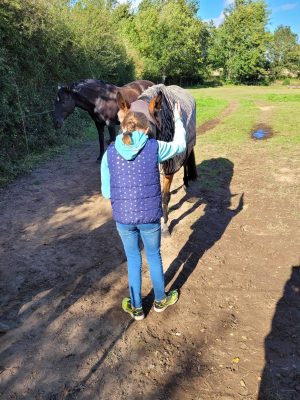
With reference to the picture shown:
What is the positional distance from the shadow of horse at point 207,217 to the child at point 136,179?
1.09m

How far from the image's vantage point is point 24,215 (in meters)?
5.41

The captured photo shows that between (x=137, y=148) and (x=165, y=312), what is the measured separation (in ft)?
5.45

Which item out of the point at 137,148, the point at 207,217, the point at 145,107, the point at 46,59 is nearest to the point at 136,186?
the point at 137,148

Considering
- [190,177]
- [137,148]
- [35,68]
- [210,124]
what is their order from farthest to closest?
[210,124] → [35,68] → [190,177] → [137,148]

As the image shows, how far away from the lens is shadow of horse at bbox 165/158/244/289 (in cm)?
394

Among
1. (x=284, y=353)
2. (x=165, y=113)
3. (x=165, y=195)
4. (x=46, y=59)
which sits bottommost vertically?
(x=284, y=353)

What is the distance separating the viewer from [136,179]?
8.21 feet

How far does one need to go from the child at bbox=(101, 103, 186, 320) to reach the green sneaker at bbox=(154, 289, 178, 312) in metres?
0.54

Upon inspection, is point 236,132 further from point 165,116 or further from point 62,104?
point 165,116

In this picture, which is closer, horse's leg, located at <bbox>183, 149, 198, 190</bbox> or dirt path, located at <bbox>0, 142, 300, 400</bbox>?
dirt path, located at <bbox>0, 142, 300, 400</bbox>

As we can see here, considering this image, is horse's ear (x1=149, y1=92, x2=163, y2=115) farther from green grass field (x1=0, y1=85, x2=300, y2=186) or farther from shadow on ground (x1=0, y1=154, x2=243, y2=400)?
green grass field (x1=0, y1=85, x2=300, y2=186)

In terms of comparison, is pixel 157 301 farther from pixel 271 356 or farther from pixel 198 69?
pixel 198 69

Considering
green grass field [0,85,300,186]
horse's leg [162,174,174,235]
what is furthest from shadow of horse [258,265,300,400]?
green grass field [0,85,300,186]

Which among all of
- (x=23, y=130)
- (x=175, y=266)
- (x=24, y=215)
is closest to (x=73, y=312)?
(x=175, y=266)
